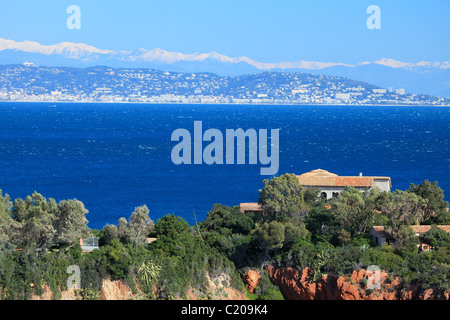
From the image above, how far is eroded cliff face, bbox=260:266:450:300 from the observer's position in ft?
90.2

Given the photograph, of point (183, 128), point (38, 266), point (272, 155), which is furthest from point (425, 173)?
point (183, 128)

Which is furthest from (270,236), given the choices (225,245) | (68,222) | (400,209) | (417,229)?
(68,222)

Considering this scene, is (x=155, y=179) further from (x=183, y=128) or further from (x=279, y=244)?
(x=183, y=128)

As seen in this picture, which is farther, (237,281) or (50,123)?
(50,123)

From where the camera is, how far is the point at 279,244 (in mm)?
31422

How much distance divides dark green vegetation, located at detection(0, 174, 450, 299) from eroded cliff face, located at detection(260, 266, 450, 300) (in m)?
0.34

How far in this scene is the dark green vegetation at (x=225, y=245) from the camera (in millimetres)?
27995

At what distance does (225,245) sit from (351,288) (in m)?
6.93

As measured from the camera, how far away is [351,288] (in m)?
28.2

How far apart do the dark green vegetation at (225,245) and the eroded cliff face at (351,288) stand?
1.13 ft

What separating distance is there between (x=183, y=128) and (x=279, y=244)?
386 ft

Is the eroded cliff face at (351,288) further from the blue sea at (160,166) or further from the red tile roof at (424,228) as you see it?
the blue sea at (160,166)

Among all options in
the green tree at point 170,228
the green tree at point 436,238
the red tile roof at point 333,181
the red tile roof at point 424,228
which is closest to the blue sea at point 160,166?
the red tile roof at point 333,181

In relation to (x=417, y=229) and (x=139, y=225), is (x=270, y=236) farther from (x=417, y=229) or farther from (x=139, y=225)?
(x=417, y=229)
